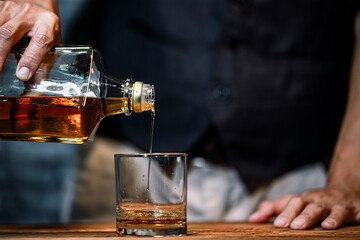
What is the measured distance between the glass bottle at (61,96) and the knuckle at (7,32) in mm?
59

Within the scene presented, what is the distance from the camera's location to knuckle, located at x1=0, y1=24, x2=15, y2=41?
77 cm

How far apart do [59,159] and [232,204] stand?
857 mm

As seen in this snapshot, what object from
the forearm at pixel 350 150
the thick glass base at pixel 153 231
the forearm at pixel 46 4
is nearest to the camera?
the thick glass base at pixel 153 231

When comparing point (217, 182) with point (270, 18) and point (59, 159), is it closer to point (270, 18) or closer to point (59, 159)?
point (270, 18)

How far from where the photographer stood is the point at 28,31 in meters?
0.84

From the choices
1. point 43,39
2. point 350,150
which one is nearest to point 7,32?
point 43,39

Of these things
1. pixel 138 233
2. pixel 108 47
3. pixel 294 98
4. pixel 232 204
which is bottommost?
pixel 232 204

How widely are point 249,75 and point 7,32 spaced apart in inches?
30.2

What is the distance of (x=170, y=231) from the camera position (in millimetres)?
757

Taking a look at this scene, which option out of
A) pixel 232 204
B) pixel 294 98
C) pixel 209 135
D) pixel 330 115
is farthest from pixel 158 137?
pixel 330 115

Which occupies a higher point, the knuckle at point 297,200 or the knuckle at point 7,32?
the knuckle at point 7,32

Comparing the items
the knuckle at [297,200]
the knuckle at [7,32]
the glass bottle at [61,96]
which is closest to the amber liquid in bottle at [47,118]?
the glass bottle at [61,96]

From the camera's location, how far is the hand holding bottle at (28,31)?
0.78m

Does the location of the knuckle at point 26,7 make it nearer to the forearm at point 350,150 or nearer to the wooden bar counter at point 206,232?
the wooden bar counter at point 206,232
